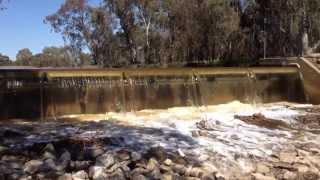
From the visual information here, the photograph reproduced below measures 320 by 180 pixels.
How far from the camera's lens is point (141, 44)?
4853cm

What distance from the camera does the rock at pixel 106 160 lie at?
860 cm

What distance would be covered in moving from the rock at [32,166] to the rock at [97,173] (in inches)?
35.2

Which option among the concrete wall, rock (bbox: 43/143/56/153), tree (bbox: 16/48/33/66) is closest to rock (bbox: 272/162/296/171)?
rock (bbox: 43/143/56/153)

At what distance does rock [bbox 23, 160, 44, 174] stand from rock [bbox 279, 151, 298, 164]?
15.5ft

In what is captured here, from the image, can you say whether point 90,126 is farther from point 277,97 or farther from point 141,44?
point 141,44

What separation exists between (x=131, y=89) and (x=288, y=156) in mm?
6503

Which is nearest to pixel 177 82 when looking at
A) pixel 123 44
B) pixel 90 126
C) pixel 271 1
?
pixel 90 126

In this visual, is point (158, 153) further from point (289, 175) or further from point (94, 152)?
point (289, 175)

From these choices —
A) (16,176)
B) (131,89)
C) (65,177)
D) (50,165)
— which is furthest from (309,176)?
(131,89)

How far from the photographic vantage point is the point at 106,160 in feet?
28.7

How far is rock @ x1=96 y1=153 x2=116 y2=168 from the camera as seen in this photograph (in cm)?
860

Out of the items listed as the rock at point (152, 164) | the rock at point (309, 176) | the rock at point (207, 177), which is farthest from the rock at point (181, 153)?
the rock at point (309, 176)

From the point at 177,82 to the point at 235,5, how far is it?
25.2 metres

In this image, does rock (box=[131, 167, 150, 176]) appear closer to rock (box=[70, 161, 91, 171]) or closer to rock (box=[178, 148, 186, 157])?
rock (box=[70, 161, 91, 171])
